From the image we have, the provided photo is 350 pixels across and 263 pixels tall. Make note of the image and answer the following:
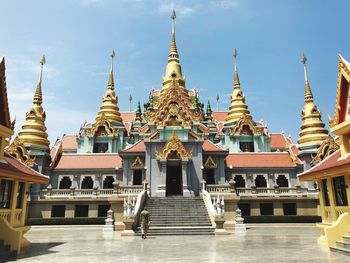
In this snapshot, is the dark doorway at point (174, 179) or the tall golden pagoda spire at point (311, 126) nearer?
the dark doorway at point (174, 179)

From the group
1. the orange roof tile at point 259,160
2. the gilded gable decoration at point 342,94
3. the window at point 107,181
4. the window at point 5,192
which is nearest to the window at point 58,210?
the window at point 107,181

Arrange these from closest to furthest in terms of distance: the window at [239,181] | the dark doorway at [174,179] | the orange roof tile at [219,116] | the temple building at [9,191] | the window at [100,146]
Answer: the temple building at [9,191] → the dark doorway at [174,179] → the window at [239,181] → the window at [100,146] → the orange roof tile at [219,116]

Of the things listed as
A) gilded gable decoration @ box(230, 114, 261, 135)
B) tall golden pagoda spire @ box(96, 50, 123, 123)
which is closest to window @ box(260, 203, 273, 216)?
gilded gable decoration @ box(230, 114, 261, 135)

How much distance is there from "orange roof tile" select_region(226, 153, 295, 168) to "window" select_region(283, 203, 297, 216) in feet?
14.8

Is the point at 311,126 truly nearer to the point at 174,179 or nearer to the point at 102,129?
the point at 174,179

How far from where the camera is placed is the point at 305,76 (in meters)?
41.1

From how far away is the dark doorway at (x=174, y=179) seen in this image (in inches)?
1112

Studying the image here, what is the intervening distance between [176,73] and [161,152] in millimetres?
24036

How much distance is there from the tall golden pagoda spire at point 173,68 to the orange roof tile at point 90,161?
17.0m

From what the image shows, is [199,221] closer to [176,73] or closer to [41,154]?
[41,154]

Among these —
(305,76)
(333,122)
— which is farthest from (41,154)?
(305,76)

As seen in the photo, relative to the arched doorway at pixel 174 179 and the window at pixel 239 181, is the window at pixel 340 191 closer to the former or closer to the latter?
the arched doorway at pixel 174 179

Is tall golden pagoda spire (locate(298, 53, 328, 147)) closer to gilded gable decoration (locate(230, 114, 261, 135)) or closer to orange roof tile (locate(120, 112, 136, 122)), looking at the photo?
gilded gable decoration (locate(230, 114, 261, 135))

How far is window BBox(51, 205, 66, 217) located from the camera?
2816 centimetres
